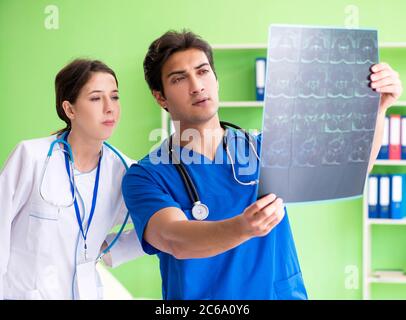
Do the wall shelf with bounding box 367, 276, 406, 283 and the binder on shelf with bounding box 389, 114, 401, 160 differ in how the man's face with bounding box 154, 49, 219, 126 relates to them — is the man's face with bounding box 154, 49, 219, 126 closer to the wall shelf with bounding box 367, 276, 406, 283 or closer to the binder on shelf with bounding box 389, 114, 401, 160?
the binder on shelf with bounding box 389, 114, 401, 160

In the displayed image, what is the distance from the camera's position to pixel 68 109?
3.76 feet

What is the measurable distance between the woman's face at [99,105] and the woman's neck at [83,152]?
1.5 inches

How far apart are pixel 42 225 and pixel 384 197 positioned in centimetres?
157

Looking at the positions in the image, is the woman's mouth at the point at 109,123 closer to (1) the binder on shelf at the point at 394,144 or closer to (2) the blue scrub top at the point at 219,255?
(2) the blue scrub top at the point at 219,255

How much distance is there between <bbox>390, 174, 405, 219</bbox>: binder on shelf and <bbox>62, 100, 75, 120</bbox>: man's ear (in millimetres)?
1502

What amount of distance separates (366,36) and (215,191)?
0.32 m

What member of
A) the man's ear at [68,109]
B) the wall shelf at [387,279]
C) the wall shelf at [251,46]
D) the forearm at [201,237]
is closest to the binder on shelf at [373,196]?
the wall shelf at [387,279]

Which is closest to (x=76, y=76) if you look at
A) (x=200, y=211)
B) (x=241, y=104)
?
(x=200, y=211)

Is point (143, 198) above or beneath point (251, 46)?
beneath

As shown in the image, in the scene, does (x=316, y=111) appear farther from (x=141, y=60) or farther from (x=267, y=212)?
(x=141, y=60)

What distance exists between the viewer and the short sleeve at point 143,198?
0.88 meters

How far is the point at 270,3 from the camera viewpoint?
8.38 feet
